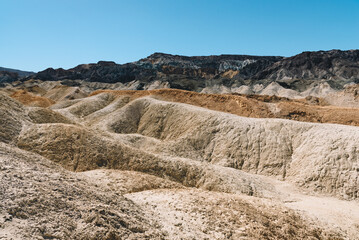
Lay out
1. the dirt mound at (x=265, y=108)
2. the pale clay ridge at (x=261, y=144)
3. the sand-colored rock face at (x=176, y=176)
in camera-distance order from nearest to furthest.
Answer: the sand-colored rock face at (x=176, y=176)
the pale clay ridge at (x=261, y=144)
the dirt mound at (x=265, y=108)

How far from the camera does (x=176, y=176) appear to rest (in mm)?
15703

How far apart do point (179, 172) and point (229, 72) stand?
13551 centimetres

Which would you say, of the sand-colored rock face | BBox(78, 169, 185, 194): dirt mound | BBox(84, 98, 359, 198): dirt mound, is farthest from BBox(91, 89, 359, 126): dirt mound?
BBox(78, 169, 185, 194): dirt mound

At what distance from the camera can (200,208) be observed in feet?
31.3

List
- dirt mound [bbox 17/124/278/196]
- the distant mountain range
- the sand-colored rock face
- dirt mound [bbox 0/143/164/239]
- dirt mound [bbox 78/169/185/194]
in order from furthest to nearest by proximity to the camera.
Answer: the distant mountain range → dirt mound [bbox 17/124/278/196] → dirt mound [bbox 78/169/185/194] → the sand-colored rock face → dirt mound [bbox 0/143/164/239]

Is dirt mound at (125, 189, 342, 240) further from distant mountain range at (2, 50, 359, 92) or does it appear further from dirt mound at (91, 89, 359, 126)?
distant mountain range at (2, 50, 359, 92)

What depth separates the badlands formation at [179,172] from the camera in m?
6.88

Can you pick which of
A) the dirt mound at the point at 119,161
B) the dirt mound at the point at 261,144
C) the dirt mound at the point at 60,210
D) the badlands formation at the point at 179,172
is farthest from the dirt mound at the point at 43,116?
the dirt mound at the point at 60,210

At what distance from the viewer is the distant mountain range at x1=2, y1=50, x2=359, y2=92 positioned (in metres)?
102

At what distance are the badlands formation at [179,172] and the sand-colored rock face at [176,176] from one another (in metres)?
0.05

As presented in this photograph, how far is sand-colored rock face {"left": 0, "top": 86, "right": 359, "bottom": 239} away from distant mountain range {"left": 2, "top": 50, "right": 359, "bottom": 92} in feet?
232

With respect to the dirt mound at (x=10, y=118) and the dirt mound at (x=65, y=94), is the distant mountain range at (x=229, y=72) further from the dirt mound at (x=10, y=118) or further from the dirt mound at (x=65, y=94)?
the dirt mound at (x=10, y=118)

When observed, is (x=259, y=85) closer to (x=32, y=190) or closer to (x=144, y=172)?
(x=144, y=172)

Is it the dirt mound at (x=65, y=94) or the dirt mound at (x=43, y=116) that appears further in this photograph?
the dirt mound at (x=65, y=94)
